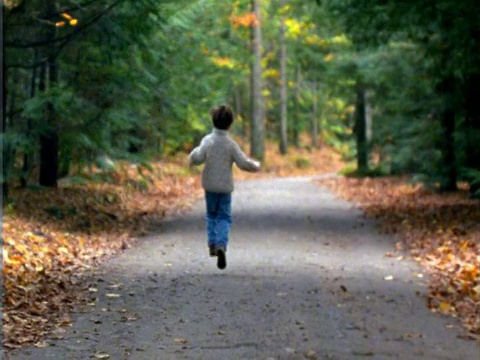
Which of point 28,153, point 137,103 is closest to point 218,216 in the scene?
point 137,103

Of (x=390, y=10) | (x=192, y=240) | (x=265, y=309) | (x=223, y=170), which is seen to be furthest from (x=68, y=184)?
(x=223, y=170)

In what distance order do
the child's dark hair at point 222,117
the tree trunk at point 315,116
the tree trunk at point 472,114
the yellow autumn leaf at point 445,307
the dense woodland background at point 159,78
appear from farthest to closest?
the tree trunk at point 315,116 < the tree trunk at point 472,114 < the yellow autumn leaf at point 445,307 < the dense woodland background at point 159,78 < the child's dark hair at point 222,117

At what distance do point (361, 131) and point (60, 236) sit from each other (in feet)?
72.1

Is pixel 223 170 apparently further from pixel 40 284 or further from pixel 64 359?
pixel 40 284

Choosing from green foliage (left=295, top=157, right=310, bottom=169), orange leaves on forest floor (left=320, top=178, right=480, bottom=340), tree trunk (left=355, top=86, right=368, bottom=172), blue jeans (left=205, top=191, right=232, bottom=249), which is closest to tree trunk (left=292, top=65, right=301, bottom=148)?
green foliage (left=295, top=157, right=310, bottom=169)

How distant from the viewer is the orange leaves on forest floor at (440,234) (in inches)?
418

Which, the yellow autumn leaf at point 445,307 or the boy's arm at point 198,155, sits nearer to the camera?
the boy's arm at point 198,155

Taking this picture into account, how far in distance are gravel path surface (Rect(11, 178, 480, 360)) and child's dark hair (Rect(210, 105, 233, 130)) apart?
2190mm

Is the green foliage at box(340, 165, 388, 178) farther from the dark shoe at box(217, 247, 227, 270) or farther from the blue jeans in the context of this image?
the blue jeans

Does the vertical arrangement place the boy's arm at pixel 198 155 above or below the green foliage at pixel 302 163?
below

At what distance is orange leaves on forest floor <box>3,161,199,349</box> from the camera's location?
8359 millimetres

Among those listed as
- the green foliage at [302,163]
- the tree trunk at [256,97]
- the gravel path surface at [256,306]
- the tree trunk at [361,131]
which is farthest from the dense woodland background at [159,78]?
the green foliage at [302,163]

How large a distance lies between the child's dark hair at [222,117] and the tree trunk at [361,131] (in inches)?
1021

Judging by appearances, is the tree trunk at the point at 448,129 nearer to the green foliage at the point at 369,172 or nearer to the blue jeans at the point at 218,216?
the green foliage at the point at 369,172
